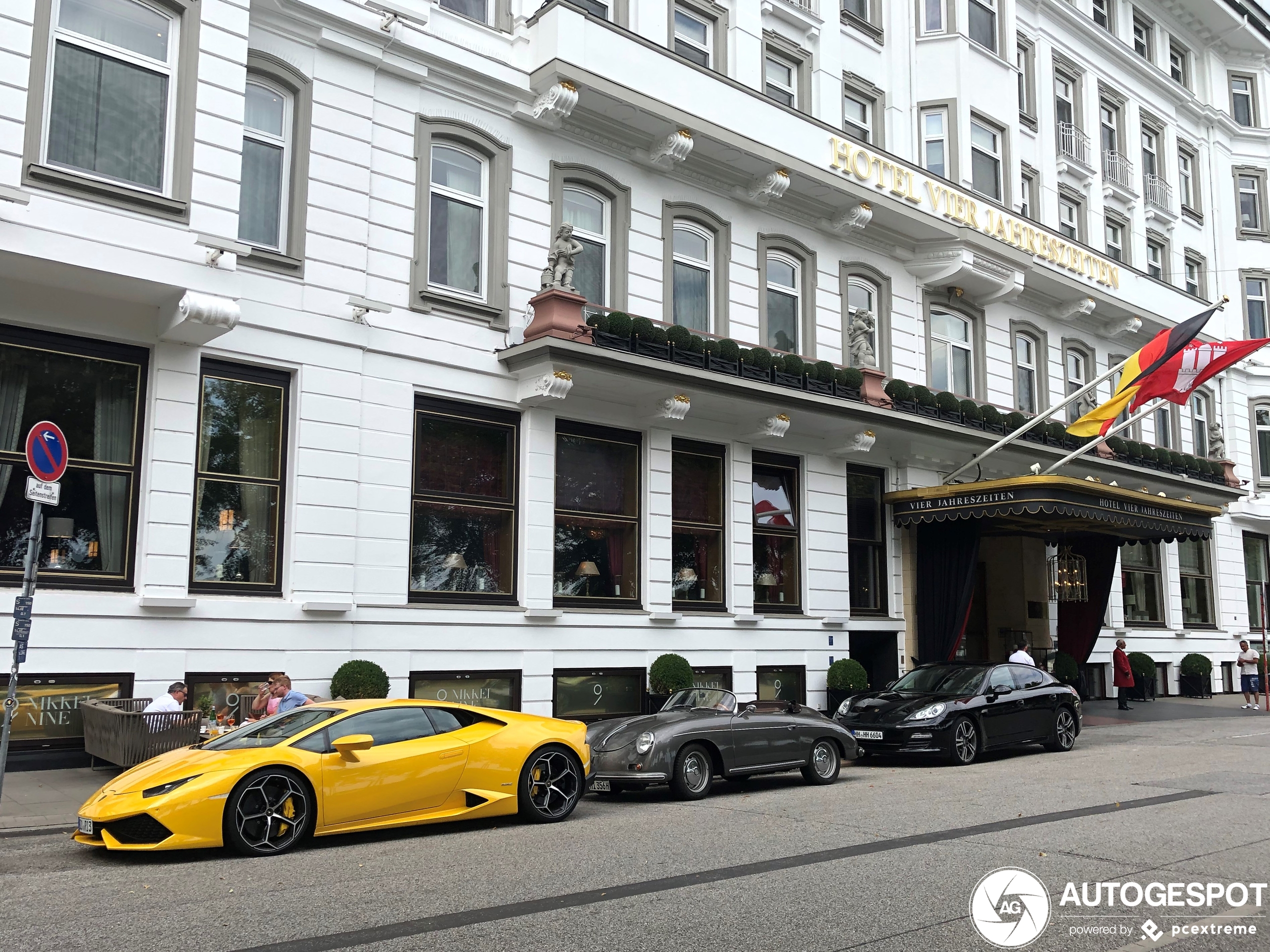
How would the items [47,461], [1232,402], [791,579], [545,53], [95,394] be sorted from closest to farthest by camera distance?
[47,461], [95,394], [545,53], [791,579], [1232,402]

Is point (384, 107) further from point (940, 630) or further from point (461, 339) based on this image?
point (940, 630)

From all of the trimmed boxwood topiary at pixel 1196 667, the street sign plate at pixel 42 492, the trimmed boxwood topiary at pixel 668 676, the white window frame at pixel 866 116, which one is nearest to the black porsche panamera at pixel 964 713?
the trimmed boxwood topiary at pixel 668 676

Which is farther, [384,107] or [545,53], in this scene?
[545,53]

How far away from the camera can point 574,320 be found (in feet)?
56.1

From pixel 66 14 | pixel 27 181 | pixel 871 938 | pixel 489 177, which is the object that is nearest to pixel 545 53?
pixel 489 177

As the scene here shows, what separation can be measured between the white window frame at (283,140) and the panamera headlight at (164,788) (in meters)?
8.61

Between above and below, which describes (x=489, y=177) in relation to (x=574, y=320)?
above

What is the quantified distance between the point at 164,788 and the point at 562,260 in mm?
10607

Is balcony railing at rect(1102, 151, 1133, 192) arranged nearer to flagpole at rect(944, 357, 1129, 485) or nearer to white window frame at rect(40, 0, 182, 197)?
flagpole at rect(944, 357, 1129, 485)

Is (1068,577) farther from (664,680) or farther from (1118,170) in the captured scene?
(1118,170)

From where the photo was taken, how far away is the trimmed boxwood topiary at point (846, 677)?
20.6m

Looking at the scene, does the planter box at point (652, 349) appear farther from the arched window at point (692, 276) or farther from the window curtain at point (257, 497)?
the window curtain at point (257, 497)

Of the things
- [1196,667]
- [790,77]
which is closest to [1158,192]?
[1196,667]

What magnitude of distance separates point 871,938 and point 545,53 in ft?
50.3
